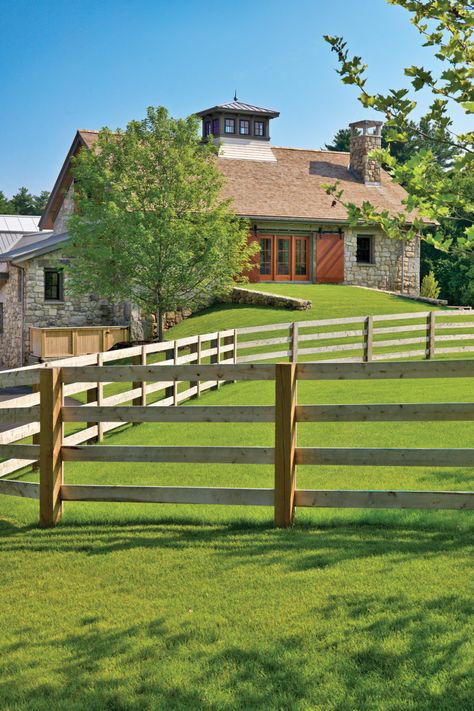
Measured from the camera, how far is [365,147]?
41375mm

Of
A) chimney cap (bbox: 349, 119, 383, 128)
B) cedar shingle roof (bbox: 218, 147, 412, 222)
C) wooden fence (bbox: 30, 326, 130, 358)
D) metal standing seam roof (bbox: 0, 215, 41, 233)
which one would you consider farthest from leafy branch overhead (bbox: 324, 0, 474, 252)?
metal standing seam roof (bbox: 0, 215, 41, 233)

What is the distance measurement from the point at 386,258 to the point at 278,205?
557cm

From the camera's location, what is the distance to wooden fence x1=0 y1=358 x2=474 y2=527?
6.84 meters

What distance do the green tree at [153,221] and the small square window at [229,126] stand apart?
41.3ft

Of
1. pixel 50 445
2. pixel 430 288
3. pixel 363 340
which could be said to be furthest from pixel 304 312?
pixel 50 445

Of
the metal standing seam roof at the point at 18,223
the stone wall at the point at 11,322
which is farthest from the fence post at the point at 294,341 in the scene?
the metal standing seam roof at the point at 18,223

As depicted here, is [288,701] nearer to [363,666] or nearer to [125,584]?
[363,666]

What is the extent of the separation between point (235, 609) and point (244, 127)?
125ft

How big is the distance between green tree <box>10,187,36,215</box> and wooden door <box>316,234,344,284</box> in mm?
75119

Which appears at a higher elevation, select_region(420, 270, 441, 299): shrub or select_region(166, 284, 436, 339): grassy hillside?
select_region(420, 270, 441, 299): shrub

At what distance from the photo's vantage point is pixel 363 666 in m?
4.56

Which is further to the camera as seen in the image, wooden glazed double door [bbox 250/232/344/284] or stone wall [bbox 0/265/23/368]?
wooden glazed double door [bbox 250/232/344/284]

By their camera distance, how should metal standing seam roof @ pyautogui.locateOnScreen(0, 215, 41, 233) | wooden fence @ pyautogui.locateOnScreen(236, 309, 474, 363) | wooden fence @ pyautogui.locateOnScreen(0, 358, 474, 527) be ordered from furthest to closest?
metal standing seam roof @ pyautogui.locateOnScreen(0, 215, 41, 233)
wooden fence @ pyautogui.locateOnScreen(236, 309, 474, 363)
wooden fence @ pyautogui.locateOnScreen(0, 358, 474, 527)

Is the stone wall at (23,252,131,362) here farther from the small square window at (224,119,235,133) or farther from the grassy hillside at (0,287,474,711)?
the grassy hillside at (0,287,474,711)
